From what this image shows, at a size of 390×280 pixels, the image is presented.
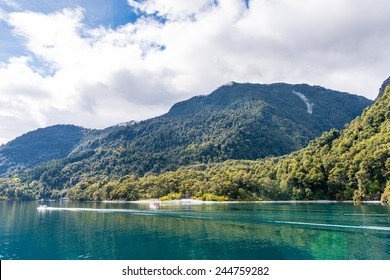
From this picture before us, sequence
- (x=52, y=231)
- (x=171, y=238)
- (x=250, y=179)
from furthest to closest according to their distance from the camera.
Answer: (x=250, y=179) < (x=52, y=231) < (x=171, y=238)

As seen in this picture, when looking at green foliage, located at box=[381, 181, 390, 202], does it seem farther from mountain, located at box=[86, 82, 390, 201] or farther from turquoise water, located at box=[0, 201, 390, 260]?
turquoise water, located at box=[0, 201, 390, 260]

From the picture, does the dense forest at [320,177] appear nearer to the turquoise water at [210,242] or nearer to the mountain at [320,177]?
the mountain at [320,177]

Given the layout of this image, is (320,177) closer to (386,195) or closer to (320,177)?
(320,177)

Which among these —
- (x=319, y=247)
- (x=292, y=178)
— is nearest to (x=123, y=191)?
(x=292, y=178)

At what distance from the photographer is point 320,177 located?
148 metres

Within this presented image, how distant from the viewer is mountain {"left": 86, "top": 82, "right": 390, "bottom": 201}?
404 feet

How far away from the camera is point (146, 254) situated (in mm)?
37688

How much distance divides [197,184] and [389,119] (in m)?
102

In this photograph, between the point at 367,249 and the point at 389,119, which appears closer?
the point at 367,249

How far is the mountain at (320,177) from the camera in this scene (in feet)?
404

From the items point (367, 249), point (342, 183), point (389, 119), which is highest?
point (389, 119)

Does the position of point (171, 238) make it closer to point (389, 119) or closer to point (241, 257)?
point (241, 257)

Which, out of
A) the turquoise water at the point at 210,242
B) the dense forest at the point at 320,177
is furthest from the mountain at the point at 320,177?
the turquoise water at the point at 210,242

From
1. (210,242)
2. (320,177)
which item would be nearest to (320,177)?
(320,177)
